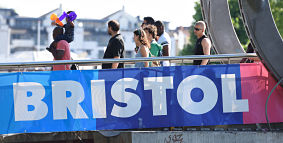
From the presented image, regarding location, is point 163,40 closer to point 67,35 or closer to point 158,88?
point 67,35

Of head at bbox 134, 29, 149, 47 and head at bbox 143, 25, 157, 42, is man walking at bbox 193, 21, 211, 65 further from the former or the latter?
head at bbox 134, 29, 149, 47

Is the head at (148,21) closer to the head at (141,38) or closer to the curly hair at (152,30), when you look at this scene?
the curly hair at (152,30)

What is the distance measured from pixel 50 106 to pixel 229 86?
2558 mm

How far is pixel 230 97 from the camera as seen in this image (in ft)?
25.6

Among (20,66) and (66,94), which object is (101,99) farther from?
(20,66)

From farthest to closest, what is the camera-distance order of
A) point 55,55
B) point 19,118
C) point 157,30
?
point 157,30 < point 55,55 < point 19,118

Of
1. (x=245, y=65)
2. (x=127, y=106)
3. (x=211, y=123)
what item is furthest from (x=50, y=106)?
(x=245, y=65)

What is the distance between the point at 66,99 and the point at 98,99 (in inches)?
17.7

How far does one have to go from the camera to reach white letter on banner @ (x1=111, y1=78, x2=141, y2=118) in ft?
25.2

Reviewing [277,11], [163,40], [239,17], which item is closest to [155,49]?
[163,40]

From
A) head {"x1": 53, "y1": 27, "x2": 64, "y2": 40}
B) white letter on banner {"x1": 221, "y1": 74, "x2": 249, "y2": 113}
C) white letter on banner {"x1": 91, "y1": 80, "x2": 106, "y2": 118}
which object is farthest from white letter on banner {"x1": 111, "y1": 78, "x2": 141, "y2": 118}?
head {"x1": 53, "y1": 27, "x2": 64, "y2": 40}

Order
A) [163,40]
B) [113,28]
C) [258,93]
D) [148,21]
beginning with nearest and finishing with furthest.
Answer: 1. [258,93]
2. [113,28]
3. [163,40]
4. [148,21]

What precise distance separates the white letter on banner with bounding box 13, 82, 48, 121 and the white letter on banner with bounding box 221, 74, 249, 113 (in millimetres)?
2543

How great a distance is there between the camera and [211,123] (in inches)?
306
